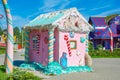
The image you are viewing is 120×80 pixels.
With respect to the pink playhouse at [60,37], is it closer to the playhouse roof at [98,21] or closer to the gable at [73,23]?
the gable at [73,23]

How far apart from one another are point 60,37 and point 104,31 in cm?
2761

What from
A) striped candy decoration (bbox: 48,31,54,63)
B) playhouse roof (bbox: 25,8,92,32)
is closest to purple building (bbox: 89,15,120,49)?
playhouse roof (bbox: 25,8,92,32)

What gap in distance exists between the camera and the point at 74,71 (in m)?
14.5

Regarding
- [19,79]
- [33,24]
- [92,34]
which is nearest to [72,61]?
[33,24]

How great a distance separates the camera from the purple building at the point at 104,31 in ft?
137

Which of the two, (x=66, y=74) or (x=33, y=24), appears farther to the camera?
(x=33, y=24)

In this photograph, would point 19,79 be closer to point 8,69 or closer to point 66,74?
point 8,69

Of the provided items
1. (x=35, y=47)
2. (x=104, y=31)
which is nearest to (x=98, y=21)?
(x=104, y=31)

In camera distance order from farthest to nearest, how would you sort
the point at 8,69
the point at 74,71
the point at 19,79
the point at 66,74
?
the point at 74,71
the point at 66,74
the point at 8,69
the point at 19,79

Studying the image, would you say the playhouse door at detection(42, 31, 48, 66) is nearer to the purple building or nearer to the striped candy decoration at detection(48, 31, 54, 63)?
the striped candy decoration at detection(48, 31, 54, 63)

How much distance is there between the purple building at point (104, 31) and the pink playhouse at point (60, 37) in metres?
25.9

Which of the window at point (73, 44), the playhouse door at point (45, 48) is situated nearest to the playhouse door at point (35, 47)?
the playhouse door at point (45, 48)

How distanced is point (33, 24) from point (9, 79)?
6.66m

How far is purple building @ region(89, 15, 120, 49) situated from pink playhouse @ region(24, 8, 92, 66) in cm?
2591
